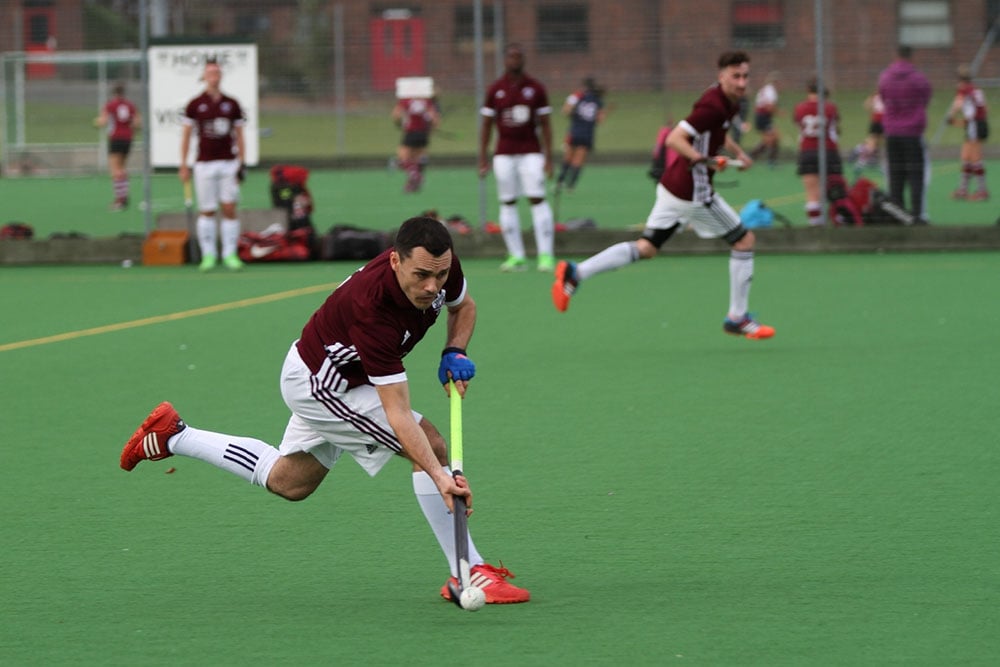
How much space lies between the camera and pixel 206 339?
11727mm

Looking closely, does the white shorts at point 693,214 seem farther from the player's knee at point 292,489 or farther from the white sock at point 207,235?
the white sock at point 207,235

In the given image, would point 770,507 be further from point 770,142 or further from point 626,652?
point 770,142

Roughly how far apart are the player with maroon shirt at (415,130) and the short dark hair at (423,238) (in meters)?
21.7

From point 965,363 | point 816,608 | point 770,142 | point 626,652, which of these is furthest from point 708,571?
point 770,142

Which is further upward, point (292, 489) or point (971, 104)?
point (971, 104)

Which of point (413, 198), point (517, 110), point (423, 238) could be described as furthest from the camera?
point (413, 198)

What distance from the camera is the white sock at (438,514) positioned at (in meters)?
5.40

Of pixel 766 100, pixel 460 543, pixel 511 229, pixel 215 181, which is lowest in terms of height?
pixel 460 543

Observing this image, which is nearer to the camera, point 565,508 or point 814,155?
point 565,508

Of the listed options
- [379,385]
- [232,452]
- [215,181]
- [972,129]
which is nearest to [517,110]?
[215,181]

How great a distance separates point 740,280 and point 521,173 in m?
5.12

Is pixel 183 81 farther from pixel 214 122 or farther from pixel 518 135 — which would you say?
pixel 518 135

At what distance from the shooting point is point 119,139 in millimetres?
24578

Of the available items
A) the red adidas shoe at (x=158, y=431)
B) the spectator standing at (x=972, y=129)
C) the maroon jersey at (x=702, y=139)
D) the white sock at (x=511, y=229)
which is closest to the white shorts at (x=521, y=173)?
the white sock at (x=511, y=229)
